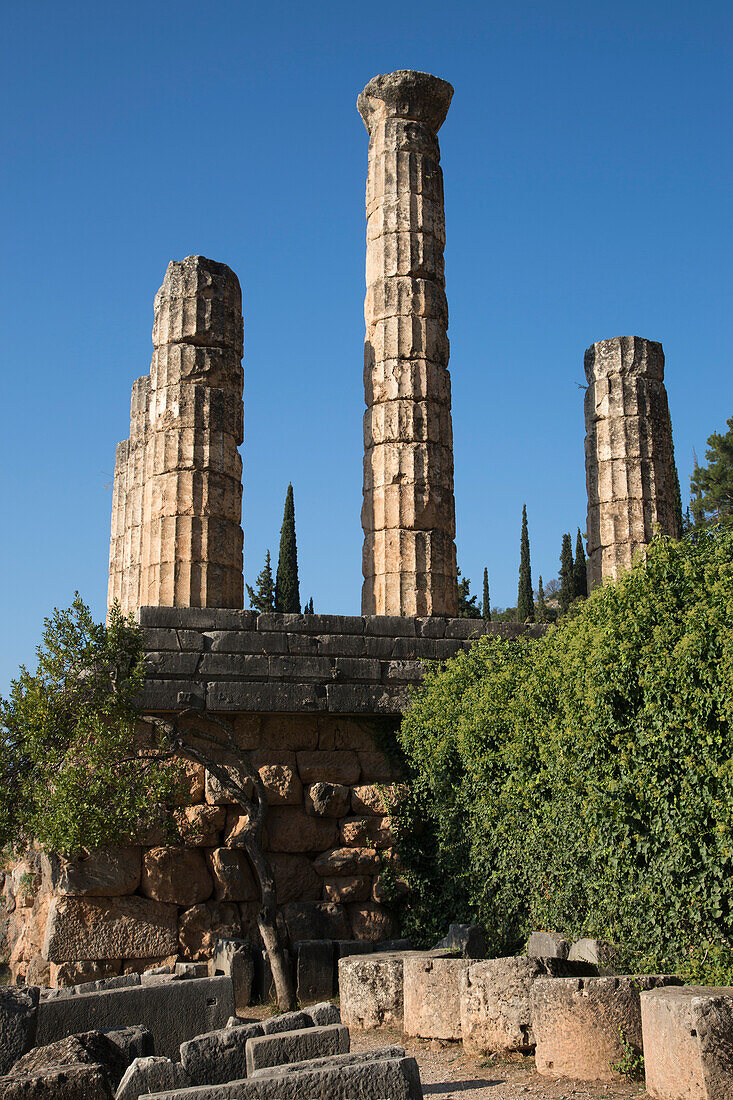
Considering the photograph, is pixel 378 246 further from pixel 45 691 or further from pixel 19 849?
pixel 19 849

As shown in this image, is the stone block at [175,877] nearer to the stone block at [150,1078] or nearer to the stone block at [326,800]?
the stone block at [326,800]

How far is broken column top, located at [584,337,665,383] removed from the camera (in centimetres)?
1505

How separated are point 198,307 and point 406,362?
269 centimetres

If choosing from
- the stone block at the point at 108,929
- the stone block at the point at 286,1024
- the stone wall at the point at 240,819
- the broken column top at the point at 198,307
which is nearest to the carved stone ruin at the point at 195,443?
the broken column top at the point at 198,307

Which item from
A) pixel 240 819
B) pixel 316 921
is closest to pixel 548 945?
pixel 316 921

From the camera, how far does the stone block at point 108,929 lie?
990 centimetres

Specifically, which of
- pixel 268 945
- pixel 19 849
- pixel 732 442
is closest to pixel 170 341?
pixel 19 849

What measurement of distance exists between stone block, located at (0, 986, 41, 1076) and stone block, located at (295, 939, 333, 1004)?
3.21 metres

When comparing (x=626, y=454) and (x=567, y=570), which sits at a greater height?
(x=567, y=570)

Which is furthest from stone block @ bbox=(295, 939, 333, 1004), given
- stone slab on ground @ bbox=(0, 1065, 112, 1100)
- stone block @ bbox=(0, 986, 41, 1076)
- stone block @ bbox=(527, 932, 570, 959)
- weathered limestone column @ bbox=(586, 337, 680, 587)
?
weathered limestone column @ bbox=(586, 337, 680, 587)

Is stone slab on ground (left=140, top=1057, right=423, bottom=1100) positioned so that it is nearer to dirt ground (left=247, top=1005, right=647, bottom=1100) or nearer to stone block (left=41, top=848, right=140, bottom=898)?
dirt ground (left=247, top=1005, right=647, bottom=1100)

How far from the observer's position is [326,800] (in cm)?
1098

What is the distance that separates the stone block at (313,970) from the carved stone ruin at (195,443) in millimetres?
4197

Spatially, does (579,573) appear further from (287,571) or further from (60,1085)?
(60,1085)
